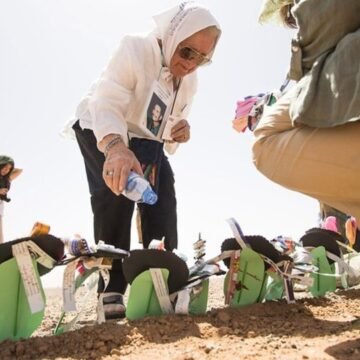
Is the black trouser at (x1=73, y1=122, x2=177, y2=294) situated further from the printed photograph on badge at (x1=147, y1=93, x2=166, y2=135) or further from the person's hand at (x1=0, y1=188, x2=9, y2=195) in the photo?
the person's hand at (x1=0, y1=188, x2=9, y2=195)

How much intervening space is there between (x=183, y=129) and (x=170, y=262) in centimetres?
84

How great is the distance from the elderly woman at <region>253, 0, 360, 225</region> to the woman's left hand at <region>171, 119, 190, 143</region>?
102cm

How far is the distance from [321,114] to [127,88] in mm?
1107

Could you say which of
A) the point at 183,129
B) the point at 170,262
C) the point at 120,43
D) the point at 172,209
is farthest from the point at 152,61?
the point at 170,262

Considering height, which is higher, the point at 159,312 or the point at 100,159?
the point at 100,159

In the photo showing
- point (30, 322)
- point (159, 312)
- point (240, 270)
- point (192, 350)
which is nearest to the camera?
point (192, 350)

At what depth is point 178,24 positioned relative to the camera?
205cm

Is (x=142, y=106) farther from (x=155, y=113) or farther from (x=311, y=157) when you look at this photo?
(x=311, y=157)

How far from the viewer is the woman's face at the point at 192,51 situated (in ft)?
6.80

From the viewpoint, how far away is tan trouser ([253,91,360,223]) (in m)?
1.08

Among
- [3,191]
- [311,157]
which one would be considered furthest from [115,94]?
[3,191]

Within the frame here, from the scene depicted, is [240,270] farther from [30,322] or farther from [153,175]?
[30,322]

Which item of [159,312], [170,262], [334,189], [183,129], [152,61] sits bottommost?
[159,312]

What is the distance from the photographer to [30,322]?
1.38 meters
